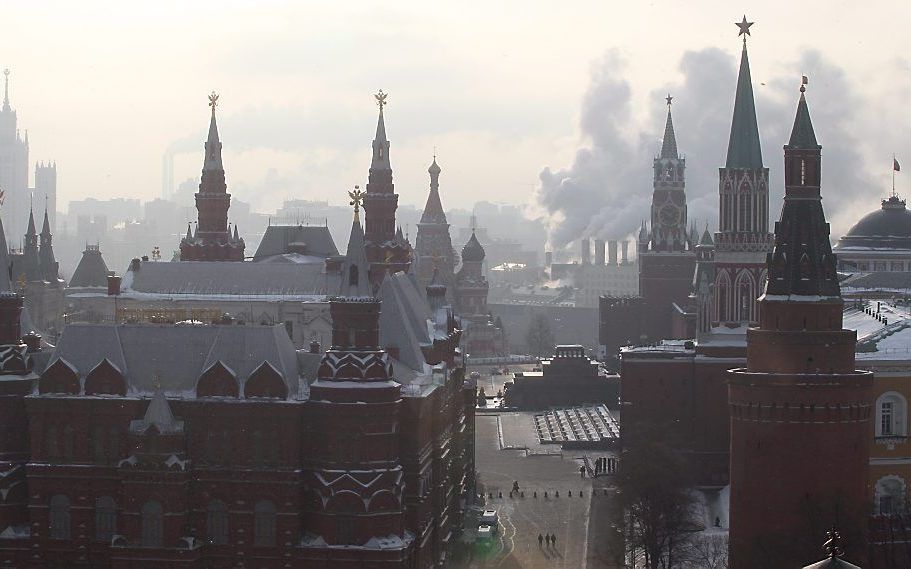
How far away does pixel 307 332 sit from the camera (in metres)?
86.9

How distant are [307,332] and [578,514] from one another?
1435cm

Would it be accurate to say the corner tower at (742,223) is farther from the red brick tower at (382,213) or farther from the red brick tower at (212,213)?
the red brick tower at (212,213)

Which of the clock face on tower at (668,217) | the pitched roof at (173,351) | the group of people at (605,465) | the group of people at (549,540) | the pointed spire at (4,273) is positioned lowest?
the group of people at (549,540)

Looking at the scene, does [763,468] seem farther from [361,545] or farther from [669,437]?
[669,437]

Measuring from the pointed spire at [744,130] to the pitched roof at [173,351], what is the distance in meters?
33.7

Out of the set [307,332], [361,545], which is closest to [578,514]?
[307,332]

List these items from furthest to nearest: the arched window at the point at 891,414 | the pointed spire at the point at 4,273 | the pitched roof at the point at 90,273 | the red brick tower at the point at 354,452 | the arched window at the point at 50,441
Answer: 1. the pitched roof at the point at 90,273
2. the arched window at the point at 891,414
3. the pointed spire at the point at 4,273
4. the arched window at the point at 50,441
5. the red brick tower at the point at 354,452

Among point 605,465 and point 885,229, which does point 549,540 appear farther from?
point 885,229

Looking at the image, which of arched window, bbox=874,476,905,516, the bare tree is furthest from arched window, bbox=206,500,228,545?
arched window, bbox=874,476,905,516

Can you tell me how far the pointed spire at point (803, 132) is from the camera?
6775cm

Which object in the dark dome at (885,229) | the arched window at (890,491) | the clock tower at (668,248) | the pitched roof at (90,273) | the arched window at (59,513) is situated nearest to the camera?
the arched window at (59,513)

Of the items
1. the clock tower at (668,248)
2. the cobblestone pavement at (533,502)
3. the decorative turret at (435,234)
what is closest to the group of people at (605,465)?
the cobblestone pavement at (533,502)

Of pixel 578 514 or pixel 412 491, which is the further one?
pixel 578 514

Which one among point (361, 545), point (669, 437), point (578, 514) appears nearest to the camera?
point (361, 545)
